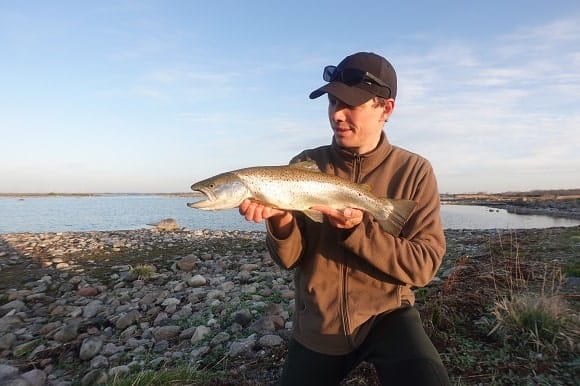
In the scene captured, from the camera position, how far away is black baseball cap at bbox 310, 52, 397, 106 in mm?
3355

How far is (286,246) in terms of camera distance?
3455mm

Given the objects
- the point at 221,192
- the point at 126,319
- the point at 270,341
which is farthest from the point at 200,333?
the point at 221,192

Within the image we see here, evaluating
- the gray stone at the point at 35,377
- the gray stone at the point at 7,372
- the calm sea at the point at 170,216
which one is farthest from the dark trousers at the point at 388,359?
the calm sea at the point at 170,216

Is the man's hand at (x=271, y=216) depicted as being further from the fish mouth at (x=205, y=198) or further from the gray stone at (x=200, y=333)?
the gray stone at (x=200, y=333)

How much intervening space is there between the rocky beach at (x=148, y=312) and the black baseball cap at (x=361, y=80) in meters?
2.73

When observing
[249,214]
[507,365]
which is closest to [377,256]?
[249,214]

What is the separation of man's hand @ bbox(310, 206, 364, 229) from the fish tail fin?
0.70 ft

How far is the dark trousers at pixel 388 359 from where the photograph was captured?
2.85 metres

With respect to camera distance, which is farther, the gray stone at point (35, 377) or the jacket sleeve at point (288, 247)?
the gray stone at point (35, 377)

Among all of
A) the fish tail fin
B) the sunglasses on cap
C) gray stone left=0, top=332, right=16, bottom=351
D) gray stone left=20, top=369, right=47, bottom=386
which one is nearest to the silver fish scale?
the fish tail fin

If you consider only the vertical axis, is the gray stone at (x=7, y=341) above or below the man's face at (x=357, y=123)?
below

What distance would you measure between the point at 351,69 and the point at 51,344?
5802mm

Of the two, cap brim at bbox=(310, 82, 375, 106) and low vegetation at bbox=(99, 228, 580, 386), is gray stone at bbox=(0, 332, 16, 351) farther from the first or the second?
cap brim at bbox=(310, 82, 375, 106)

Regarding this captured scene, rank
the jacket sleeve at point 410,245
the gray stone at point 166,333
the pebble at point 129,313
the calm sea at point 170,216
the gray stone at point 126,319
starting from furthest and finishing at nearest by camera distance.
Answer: the calm sea at point 170,216, the gray stone at point 126,319, the gray stone at point 166,333, the pebble at point 129,313, the jacket sleeve at point 410,245
